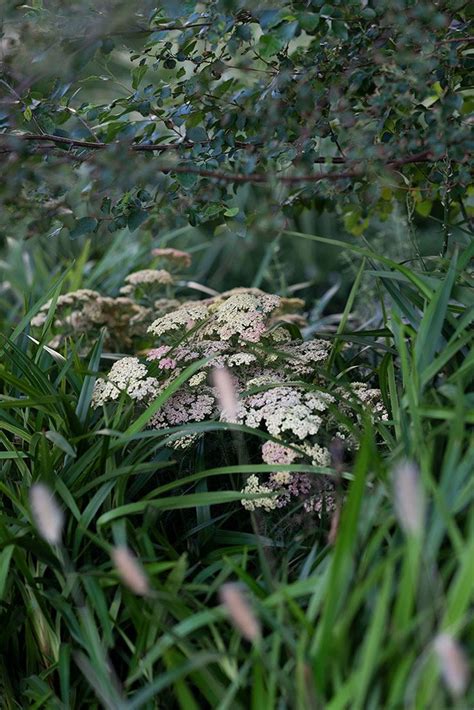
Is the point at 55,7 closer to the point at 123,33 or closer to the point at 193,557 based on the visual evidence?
the point at 123,33

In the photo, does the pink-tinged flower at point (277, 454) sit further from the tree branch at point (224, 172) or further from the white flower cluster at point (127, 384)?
the tree branch at point (224, 172)

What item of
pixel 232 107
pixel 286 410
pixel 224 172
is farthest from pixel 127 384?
pixel 232 107

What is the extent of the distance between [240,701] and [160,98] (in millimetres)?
1456

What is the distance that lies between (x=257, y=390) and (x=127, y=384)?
0.32 m

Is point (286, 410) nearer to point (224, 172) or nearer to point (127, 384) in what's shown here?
point (127, 384)

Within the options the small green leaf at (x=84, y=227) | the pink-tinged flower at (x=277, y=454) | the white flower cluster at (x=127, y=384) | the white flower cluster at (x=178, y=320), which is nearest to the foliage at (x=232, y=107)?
the small green leaf at (x=84, y=227)

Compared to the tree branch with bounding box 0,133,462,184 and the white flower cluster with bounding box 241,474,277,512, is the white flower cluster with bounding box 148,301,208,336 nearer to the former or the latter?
the tree branch with bounding box 0,133,462,184

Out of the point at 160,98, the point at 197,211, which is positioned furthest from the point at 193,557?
the point at 160,98

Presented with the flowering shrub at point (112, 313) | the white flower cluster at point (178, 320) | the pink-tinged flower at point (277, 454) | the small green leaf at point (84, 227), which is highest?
the small green leaf at point (84, 227)

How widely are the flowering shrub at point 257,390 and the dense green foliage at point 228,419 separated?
2 centimetres

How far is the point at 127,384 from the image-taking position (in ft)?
6.86

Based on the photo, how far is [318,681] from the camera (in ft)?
3.97

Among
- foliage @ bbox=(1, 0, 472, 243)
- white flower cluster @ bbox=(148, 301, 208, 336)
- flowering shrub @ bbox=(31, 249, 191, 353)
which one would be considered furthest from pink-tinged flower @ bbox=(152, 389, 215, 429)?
flowering shrub @ bbox=(31, 249, 191, 353)

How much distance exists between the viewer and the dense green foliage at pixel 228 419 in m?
1.34
